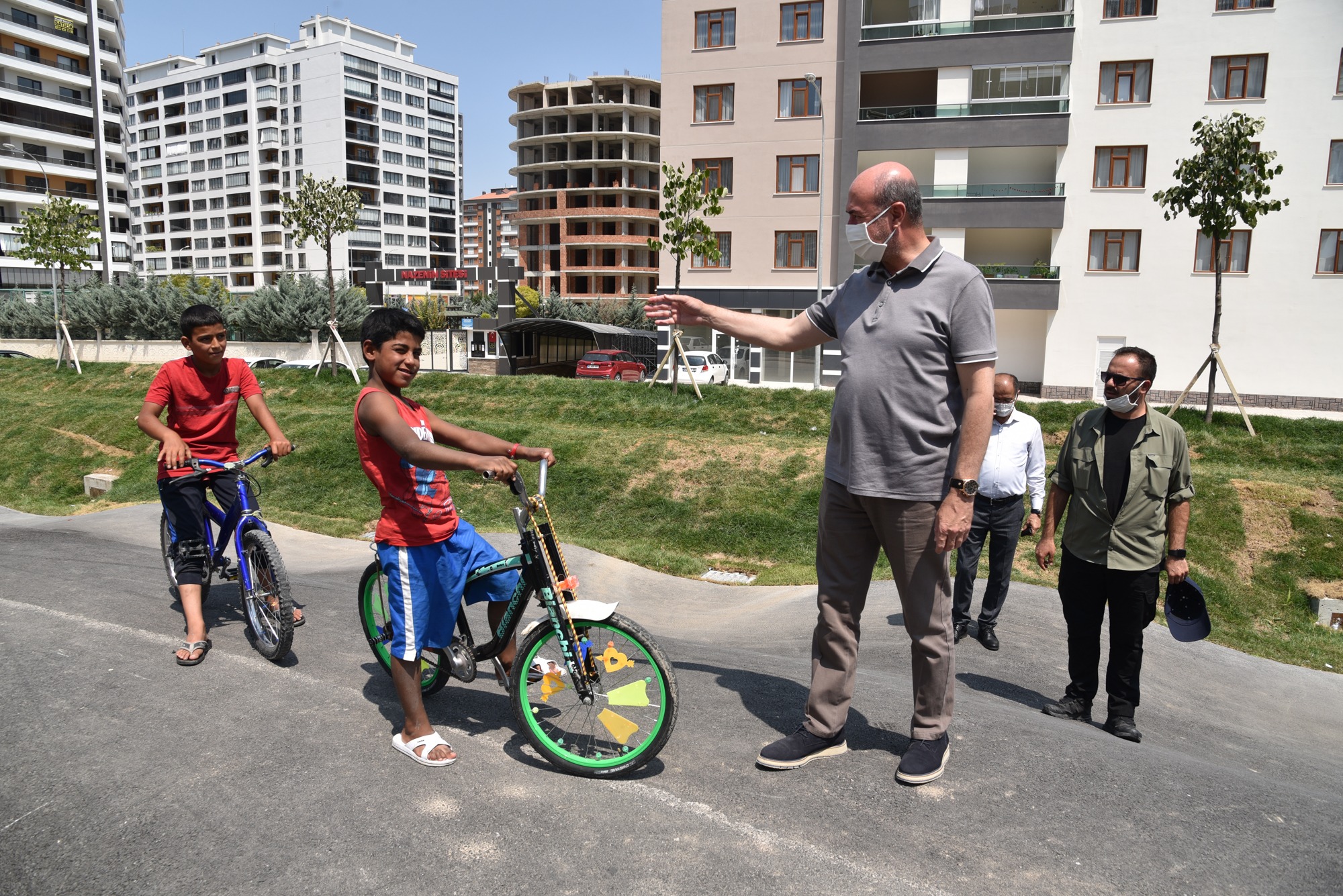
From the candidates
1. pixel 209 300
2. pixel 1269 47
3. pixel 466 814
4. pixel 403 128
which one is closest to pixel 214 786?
pixel 466 814

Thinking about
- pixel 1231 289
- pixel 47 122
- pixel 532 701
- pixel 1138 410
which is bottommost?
pixel 532 701

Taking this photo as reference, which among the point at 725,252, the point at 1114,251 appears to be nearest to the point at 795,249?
the point at 725,252

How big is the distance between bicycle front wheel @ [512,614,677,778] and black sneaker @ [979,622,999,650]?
3.69 m

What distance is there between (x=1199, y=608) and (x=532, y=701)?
3765 mm

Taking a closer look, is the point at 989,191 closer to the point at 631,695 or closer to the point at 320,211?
the point at 320,211

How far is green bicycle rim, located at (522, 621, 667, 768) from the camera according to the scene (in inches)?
126

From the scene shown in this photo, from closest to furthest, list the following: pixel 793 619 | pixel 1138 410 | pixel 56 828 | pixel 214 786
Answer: pixel 56 828 < pixel 214 786 < pixel 1138 410 < pixel 793 619

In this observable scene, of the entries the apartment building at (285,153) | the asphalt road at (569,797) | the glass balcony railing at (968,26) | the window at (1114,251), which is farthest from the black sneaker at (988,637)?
the apartment building at (285,153)

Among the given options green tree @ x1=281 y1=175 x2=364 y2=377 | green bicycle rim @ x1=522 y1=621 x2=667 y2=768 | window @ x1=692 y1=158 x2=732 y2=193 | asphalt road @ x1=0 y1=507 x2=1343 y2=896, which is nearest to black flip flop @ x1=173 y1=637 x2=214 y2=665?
asphalt road @ x1=0 y1=507 x2=1343 y2=896

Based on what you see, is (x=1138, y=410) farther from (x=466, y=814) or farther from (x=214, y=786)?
(x=214, y=786)

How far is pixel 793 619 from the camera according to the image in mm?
7031

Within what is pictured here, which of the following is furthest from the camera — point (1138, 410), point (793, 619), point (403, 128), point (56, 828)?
point (403, 128)

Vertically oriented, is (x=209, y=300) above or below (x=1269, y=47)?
below

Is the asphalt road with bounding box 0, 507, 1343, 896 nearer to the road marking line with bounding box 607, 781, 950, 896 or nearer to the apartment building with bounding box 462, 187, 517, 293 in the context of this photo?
→ the road marking line with bounding box 607, 781, 950, 896
